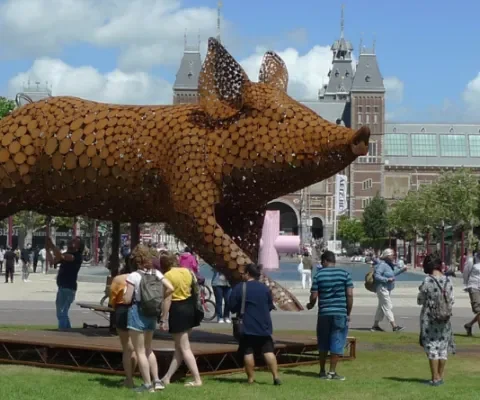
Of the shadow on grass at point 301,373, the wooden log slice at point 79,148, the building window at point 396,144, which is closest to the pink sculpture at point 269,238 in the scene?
the wooden log slice at point 79,148

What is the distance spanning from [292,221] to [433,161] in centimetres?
2438

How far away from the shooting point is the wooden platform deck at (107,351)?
11.4 meters

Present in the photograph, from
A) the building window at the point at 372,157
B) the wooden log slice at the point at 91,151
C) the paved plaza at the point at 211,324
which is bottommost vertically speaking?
the paved plaza at the point at 211,324

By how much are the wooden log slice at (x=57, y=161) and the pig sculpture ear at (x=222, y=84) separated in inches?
83.6

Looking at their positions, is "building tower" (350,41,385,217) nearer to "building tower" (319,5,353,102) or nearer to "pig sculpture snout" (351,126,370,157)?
"building tower" (319,5,353,102)

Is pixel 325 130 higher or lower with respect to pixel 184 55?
lower

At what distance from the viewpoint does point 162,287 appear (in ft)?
32.1

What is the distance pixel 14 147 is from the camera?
13.0m

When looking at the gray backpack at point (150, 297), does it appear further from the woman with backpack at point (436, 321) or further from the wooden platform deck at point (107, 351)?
the woman with backpack at point (436, 321)

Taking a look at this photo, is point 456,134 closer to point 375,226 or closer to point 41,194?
point 375,226

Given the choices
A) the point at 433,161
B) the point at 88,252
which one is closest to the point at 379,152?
the point at 433,161

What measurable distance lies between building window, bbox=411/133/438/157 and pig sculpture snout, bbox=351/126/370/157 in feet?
416

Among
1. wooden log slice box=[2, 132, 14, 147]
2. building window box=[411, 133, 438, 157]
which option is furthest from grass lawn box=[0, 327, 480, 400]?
building window box=[411, 133, 438, 157]

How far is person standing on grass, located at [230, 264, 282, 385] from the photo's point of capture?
10375 mm
